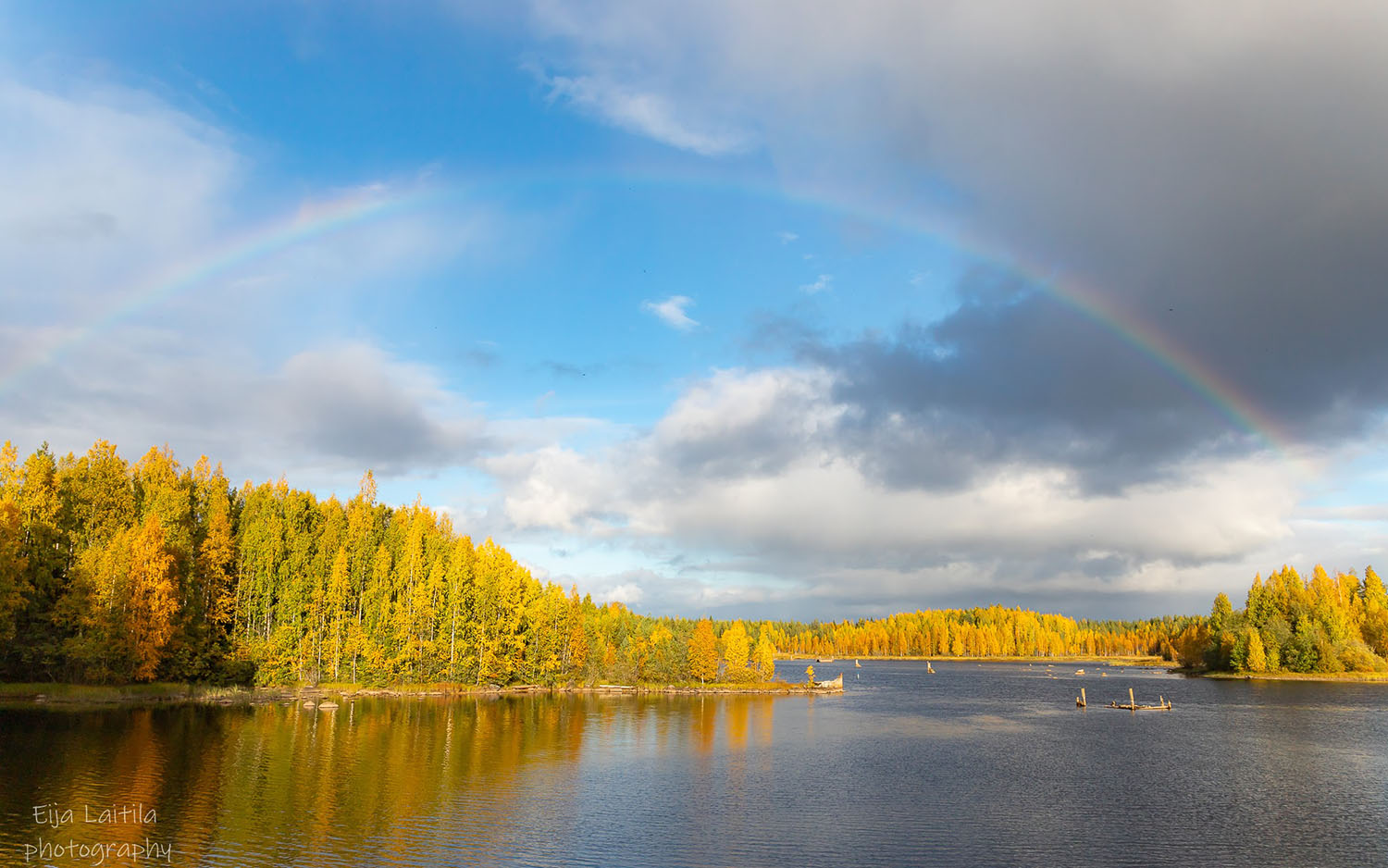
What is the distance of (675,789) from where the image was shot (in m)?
57.8

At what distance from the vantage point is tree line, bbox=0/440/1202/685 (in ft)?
310

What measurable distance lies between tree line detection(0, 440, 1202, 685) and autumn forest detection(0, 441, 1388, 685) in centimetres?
26

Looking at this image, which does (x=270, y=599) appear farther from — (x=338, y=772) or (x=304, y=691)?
(x=338, y=772)

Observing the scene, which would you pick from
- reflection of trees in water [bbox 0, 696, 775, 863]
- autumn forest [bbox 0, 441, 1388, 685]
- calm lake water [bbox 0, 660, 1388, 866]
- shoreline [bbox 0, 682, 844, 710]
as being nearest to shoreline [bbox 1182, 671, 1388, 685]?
calm lake water [bbox 0, 660, 1388, 866]

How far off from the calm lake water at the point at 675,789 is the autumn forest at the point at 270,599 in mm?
15143

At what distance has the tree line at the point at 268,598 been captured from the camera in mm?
94500

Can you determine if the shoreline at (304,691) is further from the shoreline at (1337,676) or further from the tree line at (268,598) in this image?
the shoreline at (1337,676)

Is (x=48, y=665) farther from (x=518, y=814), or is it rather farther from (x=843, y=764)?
(x=843, y=764)

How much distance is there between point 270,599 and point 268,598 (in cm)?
165

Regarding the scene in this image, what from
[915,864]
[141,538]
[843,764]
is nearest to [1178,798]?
[843,764]

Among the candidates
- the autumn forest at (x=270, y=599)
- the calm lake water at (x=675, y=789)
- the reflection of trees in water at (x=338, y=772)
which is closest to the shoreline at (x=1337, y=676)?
the calm lake water at (x=675, y=789)

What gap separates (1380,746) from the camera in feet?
277

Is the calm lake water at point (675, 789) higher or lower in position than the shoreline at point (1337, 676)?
higher

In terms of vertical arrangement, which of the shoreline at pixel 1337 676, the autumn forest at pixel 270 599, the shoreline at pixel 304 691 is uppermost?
the autumn forest at pixel 270 599
